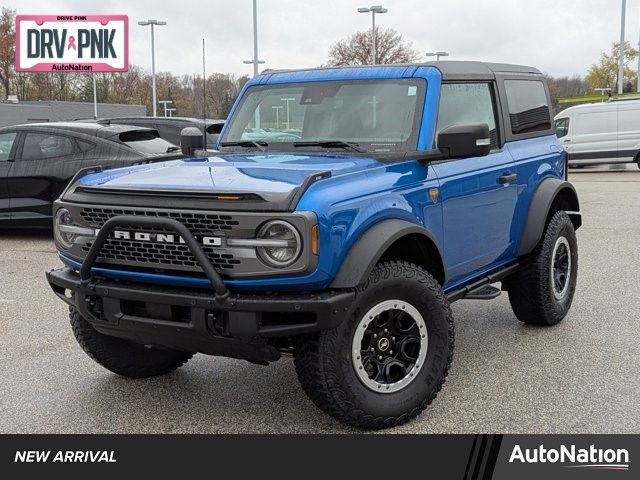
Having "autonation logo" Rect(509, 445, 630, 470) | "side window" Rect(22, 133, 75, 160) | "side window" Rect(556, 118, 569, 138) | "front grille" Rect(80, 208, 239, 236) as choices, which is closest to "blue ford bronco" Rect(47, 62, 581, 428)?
"front grille" Rect(80, 208, 239, 236)

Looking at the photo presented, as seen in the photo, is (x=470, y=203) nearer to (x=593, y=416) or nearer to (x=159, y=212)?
(x=593, y=416)

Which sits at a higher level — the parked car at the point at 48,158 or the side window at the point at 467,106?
the side window at the point at 467,106

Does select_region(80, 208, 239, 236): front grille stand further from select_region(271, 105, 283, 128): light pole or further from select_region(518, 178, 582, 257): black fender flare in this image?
select_region(518, 178, 582, 257): black fender flare

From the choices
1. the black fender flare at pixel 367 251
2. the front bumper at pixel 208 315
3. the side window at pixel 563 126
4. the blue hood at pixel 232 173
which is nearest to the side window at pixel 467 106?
the blue hood at pixel 232 173

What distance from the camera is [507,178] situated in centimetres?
494

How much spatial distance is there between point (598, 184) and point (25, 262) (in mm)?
14453

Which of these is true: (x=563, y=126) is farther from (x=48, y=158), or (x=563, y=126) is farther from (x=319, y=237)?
(x=319, y=237)

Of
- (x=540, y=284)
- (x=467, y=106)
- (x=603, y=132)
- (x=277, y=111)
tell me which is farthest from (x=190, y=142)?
(x=603, y=132)

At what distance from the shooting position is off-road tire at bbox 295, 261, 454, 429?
3.50 m

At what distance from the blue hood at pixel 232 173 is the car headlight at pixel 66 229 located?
196 millimetres

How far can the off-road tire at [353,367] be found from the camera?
350 centimetres

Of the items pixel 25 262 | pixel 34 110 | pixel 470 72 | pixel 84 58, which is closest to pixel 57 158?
pixel 25 262

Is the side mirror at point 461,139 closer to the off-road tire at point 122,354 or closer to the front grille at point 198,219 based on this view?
the front grille at point 198,219

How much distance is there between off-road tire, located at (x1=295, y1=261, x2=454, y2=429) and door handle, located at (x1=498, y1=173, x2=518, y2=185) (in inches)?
48.9
